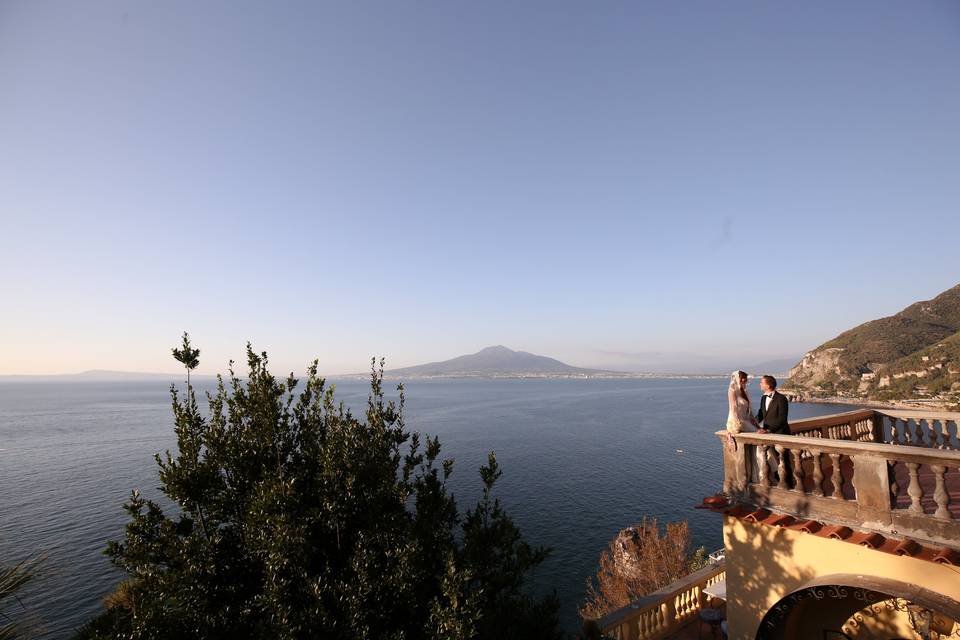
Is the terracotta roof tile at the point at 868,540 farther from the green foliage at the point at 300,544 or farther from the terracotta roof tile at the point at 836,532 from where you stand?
the green foliage at the point at 300,544

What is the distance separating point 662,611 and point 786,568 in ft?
15.5

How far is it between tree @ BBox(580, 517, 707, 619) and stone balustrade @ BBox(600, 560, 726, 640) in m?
21.6

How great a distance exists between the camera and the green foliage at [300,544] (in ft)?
16.1

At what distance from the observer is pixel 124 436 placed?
80.5 metres

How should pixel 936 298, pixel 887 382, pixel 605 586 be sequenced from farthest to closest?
pixel 936 298 < pixel 887 382 < pixel 605 586

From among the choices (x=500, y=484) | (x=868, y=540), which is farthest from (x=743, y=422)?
(x=500, y=484)

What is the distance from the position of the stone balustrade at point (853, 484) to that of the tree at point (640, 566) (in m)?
26.7

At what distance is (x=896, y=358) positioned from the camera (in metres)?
127

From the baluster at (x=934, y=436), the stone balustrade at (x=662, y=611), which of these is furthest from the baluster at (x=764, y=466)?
the baluster at (x=934, y=436)

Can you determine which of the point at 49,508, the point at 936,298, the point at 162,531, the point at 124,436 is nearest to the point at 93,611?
the point at 49,508

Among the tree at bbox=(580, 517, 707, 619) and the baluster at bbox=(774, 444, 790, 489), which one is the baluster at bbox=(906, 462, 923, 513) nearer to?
the baluster at bbox=(774, 444, 790, 489)

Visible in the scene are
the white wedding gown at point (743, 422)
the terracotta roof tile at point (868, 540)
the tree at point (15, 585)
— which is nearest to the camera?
the tree at point (15, 585)

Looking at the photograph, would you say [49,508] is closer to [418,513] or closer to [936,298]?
[418,513]

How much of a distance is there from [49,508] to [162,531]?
54751 mm
